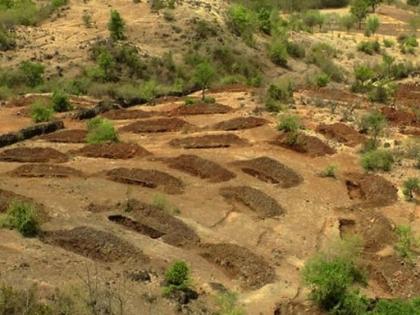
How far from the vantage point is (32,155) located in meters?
20.4

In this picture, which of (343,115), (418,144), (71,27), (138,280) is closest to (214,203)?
(138,280)

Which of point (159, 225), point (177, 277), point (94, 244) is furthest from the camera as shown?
point (159, 225)

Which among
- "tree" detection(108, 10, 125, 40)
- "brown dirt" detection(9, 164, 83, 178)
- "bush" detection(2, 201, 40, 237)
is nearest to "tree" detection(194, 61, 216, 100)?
"tree" detection(108, 10, 125, 40)

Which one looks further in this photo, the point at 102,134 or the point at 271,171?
the point at 102,134

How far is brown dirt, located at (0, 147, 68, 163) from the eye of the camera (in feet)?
65.9

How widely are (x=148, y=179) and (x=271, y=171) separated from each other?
350 cm

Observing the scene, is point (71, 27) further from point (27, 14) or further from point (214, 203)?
point (214, 203)

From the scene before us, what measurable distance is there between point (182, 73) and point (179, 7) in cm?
648

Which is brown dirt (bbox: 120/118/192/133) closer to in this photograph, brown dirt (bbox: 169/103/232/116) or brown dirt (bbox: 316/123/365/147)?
brown dirt (bbox: 169/103/232/116)

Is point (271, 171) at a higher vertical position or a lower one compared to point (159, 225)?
lower

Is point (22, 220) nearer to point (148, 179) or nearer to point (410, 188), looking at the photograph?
point (148, 179)

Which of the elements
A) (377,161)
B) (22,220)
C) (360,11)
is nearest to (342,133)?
(377,161)

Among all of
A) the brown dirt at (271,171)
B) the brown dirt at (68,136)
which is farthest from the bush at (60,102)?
the brown dirt at (271,171)

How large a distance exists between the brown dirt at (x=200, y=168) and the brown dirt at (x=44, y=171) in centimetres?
281
